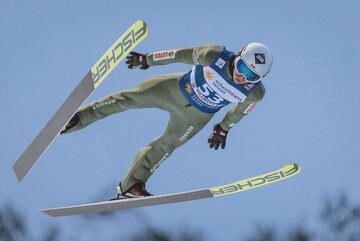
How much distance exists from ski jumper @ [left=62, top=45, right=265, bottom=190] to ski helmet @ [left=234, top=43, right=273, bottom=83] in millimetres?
163

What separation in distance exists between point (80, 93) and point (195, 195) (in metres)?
2.07

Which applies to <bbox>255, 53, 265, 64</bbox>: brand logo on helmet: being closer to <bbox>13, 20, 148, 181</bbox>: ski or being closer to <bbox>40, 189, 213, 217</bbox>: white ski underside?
<bbox>13, 20, 148, 181</bbox>: ski

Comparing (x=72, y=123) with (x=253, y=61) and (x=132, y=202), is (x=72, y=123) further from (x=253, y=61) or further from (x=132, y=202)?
(x=253, y=61)

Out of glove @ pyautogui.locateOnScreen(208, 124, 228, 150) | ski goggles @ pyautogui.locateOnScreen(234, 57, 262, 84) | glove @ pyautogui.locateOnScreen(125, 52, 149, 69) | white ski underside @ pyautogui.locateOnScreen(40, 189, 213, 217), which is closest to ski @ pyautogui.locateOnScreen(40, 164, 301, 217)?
white ski underside @ pyautogui.locateOnScreen(40, 189, 213, 217)

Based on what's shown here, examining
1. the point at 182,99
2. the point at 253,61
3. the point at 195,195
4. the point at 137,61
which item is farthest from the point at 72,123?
the point at 253,61

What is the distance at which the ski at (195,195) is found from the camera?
9328mm

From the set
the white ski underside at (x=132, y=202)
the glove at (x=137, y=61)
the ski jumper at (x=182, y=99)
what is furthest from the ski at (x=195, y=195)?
the glove at (x=137, y=61)

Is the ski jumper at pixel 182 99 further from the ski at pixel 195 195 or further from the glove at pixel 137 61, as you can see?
the ski at pixel 195 195

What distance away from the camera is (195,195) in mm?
9586

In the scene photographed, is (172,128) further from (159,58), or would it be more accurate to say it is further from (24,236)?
(24,236)

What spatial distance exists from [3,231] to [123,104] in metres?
8.18

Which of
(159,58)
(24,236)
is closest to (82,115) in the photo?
(159,58)

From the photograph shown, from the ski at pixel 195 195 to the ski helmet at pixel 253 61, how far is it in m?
1.18

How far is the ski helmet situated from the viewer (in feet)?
29.1
